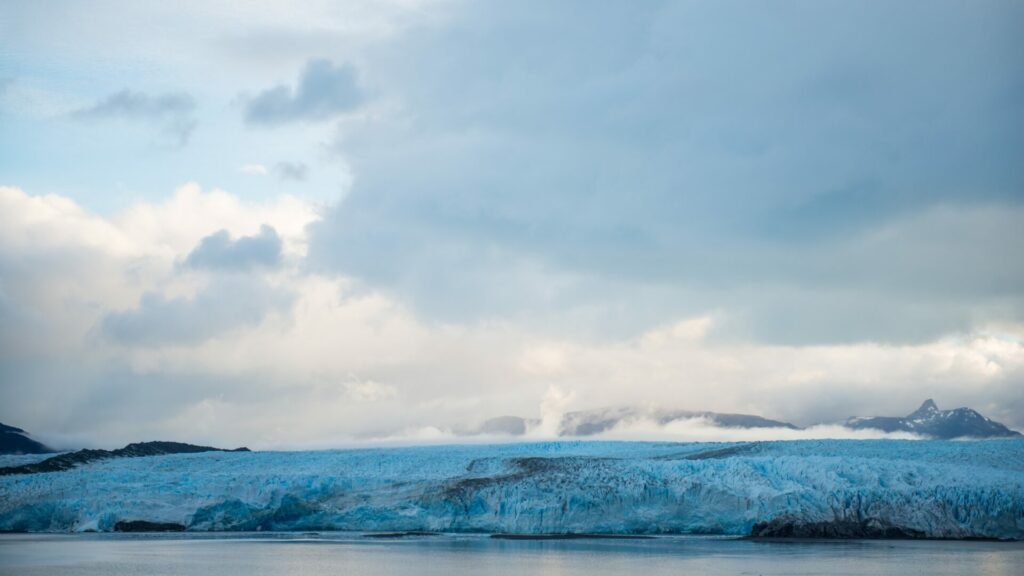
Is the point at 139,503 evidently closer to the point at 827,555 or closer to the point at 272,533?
the point at 272,533

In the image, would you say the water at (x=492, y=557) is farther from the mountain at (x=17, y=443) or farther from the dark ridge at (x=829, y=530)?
the mountain at (x=17, y=443)

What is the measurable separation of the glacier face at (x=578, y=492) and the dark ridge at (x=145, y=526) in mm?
171

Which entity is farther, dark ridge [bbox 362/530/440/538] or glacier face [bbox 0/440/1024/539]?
dark ridge [bbox 362/530/440/538]

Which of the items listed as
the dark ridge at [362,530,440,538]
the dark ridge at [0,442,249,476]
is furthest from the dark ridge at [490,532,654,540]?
the dark ridge at [0,442,249,476]

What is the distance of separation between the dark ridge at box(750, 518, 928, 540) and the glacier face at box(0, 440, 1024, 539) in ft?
0.52

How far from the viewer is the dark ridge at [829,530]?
31.3m

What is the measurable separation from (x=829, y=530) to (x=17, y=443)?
54554mm

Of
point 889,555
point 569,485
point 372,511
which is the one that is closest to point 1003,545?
point 889,555

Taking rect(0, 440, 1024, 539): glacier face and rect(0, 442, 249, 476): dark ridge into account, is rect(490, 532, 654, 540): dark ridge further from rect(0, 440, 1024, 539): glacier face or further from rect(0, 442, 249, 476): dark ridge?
rect(0, 442, 249, 476): dark ridge

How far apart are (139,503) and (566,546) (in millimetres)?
15502

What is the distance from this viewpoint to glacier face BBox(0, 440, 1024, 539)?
1222 inches

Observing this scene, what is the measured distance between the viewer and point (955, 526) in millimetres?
30375

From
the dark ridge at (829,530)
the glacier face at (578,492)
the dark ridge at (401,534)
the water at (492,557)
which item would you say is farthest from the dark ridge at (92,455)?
the dark ridge at (829,530)

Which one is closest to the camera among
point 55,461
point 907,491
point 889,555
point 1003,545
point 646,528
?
point 889,555
